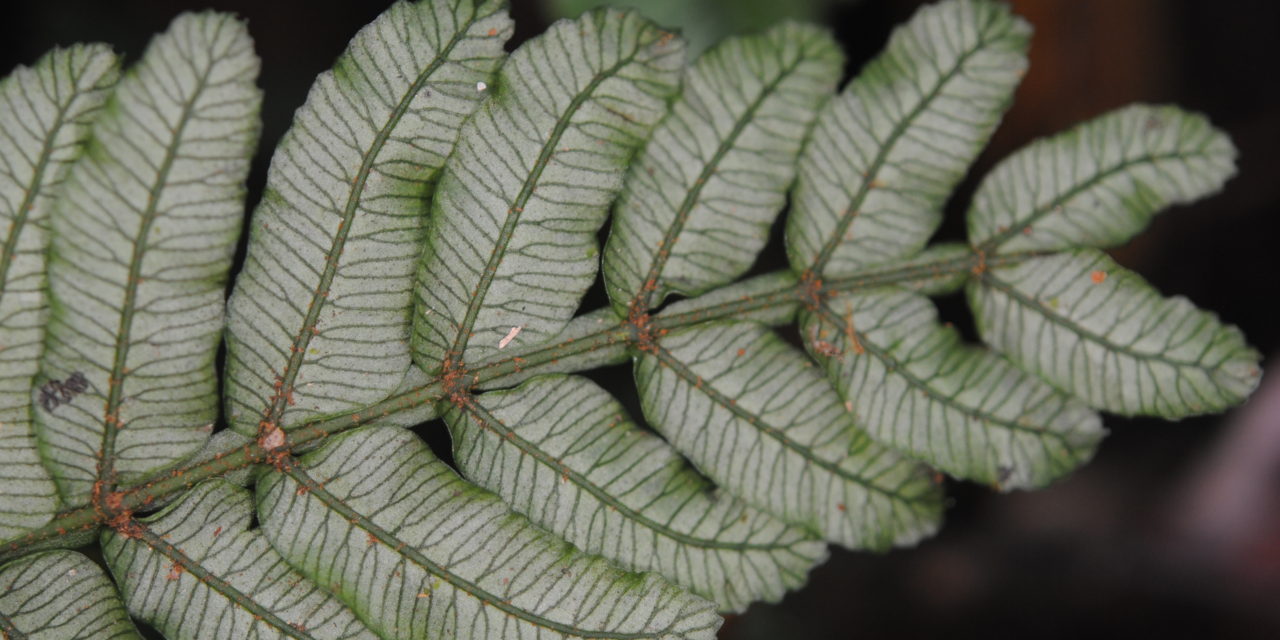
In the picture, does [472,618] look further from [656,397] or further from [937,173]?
[937,173]

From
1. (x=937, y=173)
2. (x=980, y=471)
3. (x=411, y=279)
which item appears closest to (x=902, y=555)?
(x=980, y=471)

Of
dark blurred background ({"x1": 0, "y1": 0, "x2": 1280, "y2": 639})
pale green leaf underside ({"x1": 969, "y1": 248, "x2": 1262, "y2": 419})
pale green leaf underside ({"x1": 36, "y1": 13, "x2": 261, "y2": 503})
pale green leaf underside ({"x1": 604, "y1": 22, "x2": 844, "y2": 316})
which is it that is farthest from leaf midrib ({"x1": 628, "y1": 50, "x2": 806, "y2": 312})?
dark blurred background ({"x1": 0, "y1": 0, "x2": 1280, "y2": 639})

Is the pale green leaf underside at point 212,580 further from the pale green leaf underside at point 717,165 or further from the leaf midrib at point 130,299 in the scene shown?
the pale green leaf underside at point 717,165

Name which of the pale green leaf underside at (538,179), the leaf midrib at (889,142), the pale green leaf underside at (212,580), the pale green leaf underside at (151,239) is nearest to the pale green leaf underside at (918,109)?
the leaf midrib at (889,142)

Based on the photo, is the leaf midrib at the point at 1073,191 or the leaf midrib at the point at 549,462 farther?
the leaf midrib at the point at 1073,191

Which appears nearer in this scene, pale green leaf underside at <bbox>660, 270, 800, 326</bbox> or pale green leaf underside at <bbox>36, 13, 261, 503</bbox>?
pale green leaf underside at <bbox>36, 13, 261, 503</bbox>

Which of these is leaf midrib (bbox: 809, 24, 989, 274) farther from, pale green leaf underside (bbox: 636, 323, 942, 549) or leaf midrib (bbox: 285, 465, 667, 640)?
leaf midrib (bbox: 285, 465, 667, 640)
